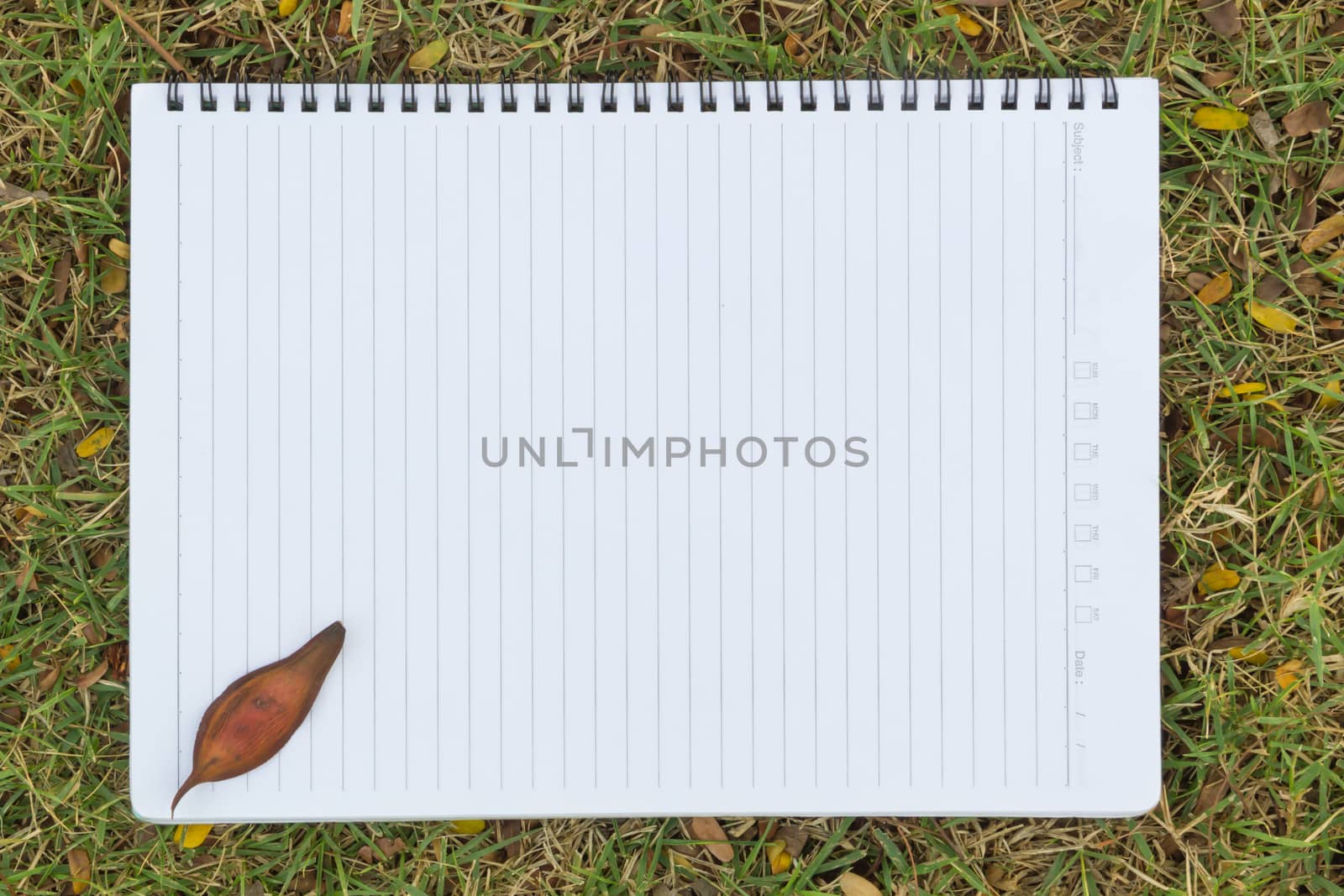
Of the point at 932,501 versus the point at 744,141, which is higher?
the point at 744,141

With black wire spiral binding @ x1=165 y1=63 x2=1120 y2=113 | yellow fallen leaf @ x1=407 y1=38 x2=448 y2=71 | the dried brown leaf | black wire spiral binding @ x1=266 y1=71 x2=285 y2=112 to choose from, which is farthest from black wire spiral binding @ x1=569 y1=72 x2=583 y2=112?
the dried brown leaf

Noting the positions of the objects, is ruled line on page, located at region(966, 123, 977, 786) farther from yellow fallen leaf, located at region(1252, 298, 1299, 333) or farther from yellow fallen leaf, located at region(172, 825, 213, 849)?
yellow fallen leaf, located at region(172, 825, 213, 849)

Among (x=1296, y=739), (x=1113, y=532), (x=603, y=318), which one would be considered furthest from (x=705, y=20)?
(x=1296, y=739)

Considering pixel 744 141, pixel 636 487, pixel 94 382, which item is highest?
pixel 744 141

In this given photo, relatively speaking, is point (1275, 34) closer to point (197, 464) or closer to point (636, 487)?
point (636, 487)

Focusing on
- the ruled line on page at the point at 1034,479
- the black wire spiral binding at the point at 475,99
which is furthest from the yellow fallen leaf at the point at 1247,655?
the black wire spiral binding at the point at 475,99

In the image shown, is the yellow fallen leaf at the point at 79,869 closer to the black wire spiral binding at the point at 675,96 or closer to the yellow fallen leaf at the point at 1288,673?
the black wire spiral binding at the point at 675,96
